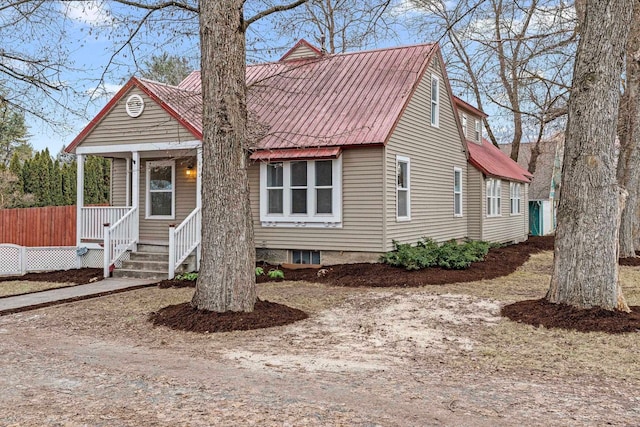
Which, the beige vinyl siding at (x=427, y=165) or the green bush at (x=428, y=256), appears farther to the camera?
the beige vinyl siding at (x=427, y=165)

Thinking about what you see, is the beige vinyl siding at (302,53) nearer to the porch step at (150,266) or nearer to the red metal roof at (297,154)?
the red metal roof at (297,154)

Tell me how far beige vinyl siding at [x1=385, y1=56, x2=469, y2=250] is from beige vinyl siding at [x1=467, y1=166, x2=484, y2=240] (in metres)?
0.24

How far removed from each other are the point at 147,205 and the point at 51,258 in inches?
114

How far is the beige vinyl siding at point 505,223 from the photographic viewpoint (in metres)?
19.8

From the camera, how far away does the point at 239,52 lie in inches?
322

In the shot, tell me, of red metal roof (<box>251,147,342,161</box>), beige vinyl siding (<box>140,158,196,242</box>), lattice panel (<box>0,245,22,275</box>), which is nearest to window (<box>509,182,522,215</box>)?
red metal roof (<box>251,147,342,161</box>)

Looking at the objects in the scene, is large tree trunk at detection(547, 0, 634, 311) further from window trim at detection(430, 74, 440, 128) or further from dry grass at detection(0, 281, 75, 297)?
dry grass at detection(0, 281, 75, 297)

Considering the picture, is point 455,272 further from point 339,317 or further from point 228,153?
point 228,153

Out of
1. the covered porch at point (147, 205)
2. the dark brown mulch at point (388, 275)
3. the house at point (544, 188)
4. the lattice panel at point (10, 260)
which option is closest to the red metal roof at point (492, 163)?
the dark brown mulch at point (388, 275)

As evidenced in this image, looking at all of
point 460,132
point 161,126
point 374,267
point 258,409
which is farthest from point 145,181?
point 258,409

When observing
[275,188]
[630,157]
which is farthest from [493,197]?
[275,188]

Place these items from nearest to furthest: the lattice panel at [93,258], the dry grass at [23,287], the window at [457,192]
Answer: the dry grass at [23,287] < the lattice panel at [93,258] < the window at [457,192]

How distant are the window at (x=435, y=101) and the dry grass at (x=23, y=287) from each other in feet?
36.6

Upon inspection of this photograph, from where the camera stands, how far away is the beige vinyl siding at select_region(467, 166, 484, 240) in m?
19.3
